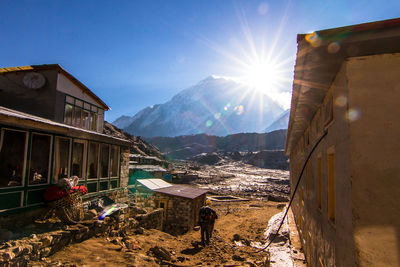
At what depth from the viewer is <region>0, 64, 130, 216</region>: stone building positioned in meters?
8.25

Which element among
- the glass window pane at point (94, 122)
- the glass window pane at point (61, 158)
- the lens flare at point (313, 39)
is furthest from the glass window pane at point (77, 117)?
the lens flare at point (313, 39)

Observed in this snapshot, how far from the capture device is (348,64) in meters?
3.26

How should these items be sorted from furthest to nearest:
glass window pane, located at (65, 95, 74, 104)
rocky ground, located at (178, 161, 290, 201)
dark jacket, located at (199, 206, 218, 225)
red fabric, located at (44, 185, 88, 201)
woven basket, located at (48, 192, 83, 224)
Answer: rocky ground, located at (178, 161, 290, 201) < glass window pane, located at (65, 95, 74, 104) < dark jacket, located at (199, 206, 218, 225) < red fabric, located at (44, 185, 88, 201) < woven basket, located at (48, 192, 83, 224)

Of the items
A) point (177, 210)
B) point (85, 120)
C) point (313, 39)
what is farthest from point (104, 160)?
point (313, 39)

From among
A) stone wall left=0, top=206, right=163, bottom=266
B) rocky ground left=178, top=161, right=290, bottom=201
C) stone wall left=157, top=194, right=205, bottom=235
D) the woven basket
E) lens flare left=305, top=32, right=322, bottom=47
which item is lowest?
rocky ground left=178, top=161, right=290, bottom=201

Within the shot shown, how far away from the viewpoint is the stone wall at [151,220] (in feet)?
38.2

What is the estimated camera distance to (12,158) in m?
9.08

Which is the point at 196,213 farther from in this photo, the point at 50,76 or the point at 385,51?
the point at 385,51

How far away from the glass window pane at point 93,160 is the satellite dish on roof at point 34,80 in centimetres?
404

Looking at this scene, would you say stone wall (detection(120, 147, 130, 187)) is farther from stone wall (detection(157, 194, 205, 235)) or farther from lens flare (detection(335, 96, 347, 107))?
lens flare (detection(335, 96, 347, 107))

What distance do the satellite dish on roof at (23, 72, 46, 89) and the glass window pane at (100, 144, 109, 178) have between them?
4209 mm

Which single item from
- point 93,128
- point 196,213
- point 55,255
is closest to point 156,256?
point 55,255

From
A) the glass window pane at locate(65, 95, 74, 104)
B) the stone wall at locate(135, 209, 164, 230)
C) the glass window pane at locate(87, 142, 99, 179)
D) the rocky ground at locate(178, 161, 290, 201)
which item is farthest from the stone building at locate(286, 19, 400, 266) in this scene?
the rocky ground at locate(178, 161, 290, 201)

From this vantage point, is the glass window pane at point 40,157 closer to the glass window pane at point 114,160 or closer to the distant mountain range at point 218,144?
the glass window pane at point 114,160
